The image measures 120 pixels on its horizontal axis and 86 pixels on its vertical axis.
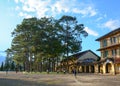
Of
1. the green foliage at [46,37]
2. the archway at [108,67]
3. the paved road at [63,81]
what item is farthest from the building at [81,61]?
the paved road at [63,81]

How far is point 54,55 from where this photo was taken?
85875 mm

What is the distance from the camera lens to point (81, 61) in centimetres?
9269

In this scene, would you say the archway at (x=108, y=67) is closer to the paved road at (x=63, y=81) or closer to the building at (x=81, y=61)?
the building at (x=81, y=61)

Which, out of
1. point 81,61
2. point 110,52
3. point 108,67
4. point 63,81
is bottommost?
point 63,81

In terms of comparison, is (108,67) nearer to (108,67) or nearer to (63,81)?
(108,67)

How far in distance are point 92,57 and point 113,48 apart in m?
26.7

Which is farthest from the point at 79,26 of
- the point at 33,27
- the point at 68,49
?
the point at 33,27

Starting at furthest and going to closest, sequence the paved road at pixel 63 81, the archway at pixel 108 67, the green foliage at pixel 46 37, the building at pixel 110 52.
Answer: the green foliage at pixel 46 37 < the archway at pixel 108 67 < the building at pixel 110 52 < the paved road at pixel 63 81

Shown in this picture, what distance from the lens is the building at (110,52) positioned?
215 ft

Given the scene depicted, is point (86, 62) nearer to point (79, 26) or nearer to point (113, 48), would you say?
point (79, 26)

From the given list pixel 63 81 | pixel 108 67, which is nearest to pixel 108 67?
pixel 108 67

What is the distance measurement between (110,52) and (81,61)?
23653 mm

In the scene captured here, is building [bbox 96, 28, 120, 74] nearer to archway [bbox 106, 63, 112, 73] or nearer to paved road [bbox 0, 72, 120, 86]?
archway [bbox 106, 63, 112, 73]

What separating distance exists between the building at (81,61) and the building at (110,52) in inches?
579
